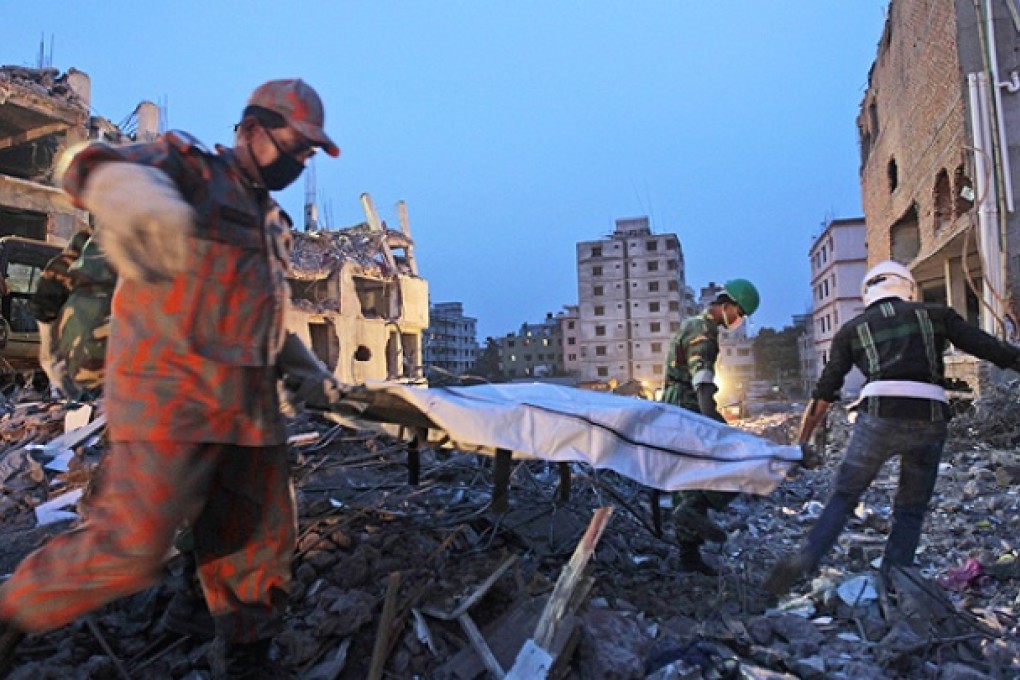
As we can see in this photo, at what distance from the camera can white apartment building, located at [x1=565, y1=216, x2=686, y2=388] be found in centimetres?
5834

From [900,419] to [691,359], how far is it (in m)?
1.31

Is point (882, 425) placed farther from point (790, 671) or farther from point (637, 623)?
point (637, 623)

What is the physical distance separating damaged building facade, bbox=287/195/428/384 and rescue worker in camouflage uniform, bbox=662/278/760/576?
2079 cm

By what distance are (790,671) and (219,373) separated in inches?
101

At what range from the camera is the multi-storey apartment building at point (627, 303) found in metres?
58.3

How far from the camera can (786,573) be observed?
3307mm

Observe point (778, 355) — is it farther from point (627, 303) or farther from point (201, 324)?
point (201, 324)

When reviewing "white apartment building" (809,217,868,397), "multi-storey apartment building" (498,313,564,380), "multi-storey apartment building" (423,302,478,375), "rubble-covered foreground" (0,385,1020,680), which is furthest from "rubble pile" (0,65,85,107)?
"multi-storey apartment building" (498,313,564,380)

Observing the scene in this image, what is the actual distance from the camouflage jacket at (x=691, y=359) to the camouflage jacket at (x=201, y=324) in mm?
2943

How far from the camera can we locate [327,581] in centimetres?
287

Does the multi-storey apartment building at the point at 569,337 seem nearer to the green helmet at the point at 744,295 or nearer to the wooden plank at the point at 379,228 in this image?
the wooden plank at the point at 379,228

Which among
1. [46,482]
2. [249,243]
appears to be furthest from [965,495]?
[46,482]

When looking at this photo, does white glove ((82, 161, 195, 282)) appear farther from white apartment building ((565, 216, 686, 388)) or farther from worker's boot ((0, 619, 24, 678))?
white apartment building ((565, 216, 686, 388))

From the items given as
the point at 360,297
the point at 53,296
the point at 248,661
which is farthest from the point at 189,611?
the point at 360,297
